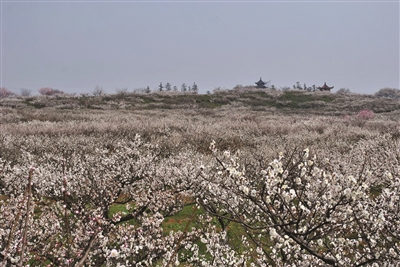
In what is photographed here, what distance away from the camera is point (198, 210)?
9.47 metres

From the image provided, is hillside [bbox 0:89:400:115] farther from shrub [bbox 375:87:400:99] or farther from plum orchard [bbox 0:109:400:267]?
plum orchard [bbox 0:109:400:267]

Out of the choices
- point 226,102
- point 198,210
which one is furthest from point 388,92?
point 198,210

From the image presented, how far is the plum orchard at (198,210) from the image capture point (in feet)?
10.8

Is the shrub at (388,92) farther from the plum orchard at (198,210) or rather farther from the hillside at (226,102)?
the plum orchard at (198,210)

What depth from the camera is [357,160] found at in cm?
1287

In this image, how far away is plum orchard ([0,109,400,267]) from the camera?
331 cm

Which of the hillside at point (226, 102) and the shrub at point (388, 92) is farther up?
the shrub at point (388, 92)

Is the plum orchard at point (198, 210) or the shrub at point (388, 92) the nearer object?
the plum orchard at point (198, 210)


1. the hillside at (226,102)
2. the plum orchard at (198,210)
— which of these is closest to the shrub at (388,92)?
the hillside at (226,102)

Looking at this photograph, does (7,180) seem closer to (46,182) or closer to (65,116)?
(46,182)

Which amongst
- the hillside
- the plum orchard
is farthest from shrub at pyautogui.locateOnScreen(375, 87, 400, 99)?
the plum orchard

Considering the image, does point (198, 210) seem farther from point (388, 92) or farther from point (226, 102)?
point (388, 92)

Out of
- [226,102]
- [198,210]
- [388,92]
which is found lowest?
[198,210]

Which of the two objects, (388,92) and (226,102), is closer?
(226,102)
